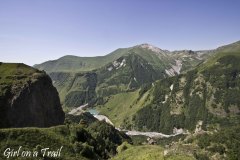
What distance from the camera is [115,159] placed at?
122625 millimetres

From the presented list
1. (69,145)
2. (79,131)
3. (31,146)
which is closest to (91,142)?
(79,131)

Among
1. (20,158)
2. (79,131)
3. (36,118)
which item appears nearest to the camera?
(20,158)

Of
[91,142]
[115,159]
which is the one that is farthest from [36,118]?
[115,159]

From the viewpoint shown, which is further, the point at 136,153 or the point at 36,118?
the point at 36,118

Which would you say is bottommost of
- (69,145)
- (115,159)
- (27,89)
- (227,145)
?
(227,145)

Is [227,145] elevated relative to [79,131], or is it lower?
lower

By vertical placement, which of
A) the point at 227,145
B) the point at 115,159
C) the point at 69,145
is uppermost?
the point at 69,145

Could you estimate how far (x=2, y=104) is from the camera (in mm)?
181625

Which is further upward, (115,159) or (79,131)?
(79,131)

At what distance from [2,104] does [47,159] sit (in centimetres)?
10797

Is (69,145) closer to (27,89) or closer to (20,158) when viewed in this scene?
(20,158)

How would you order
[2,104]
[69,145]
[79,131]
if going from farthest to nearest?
[2,104], [79,131], [69,145]

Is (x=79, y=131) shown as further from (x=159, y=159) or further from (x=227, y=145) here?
(x=227, y=145)

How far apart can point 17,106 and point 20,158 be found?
114 m
